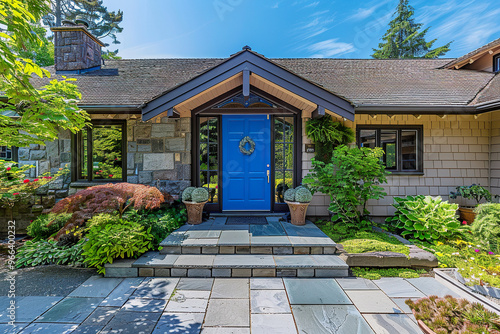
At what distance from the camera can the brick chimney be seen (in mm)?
6258

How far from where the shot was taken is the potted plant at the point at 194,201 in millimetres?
4551

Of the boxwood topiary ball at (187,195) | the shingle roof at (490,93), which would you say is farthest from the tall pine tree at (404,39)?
the boxwood topiary ball at (187,195)

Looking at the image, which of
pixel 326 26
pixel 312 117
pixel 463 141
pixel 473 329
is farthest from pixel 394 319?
pixel 326 26

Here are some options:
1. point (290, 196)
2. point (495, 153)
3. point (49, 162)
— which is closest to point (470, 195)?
point (495, 153)

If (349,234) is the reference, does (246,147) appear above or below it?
above

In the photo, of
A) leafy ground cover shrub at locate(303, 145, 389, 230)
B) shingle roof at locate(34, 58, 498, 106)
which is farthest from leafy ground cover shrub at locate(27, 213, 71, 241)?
leafy ground cover shrub at locate(303, 145, 389, 230)

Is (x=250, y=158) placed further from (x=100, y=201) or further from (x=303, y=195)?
(x=100, y=201)

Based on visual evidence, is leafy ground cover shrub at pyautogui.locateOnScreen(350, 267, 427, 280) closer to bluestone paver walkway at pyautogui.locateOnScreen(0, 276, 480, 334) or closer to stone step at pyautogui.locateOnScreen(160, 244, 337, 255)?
bluestone paver walkway at pyautogui.locateOnScreen(0, 276, 480, 334)

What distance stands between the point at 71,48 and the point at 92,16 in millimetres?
13018

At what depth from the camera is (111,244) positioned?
3.21 metres

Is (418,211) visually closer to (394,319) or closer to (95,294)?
(394,319)

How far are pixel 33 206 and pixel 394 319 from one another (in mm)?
6643

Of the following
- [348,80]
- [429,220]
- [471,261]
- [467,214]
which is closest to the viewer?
[471,261]

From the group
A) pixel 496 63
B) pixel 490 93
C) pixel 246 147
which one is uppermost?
pixel 496 63
